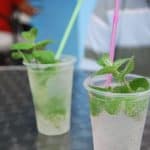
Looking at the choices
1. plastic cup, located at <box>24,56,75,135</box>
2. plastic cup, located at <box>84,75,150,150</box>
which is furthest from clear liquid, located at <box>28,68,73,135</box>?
plastic cup, located at <box>84,75,150,150</box>

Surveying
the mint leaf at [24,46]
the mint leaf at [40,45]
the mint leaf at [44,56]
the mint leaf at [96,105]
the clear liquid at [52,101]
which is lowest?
the clear liquid at [52,101]

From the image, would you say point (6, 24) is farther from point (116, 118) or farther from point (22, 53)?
point (116, 118)

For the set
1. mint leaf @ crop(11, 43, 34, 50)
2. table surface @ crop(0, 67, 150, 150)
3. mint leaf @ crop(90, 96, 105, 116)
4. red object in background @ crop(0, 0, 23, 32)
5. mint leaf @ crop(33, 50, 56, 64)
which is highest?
mint leaf @ crop(11, 43, 34, 50)

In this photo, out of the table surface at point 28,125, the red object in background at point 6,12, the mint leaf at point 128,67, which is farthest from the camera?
the red object in background at point 6,12

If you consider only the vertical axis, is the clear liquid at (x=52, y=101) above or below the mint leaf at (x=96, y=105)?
below

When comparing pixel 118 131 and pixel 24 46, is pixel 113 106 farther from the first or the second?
pixel 24 46

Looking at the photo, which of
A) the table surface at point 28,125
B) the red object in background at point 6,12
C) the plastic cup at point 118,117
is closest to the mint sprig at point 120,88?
the plastic cup at point 118,117

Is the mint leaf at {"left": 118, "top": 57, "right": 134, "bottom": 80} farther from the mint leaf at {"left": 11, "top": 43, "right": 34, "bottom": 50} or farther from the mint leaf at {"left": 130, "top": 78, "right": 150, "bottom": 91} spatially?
the mint leaf at {"left": 11, "top": 43, "right": 34, "bottom": 50}

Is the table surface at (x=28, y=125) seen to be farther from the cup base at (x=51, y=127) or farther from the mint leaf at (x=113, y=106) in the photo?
the mint leaf at (x=113, y=106)
